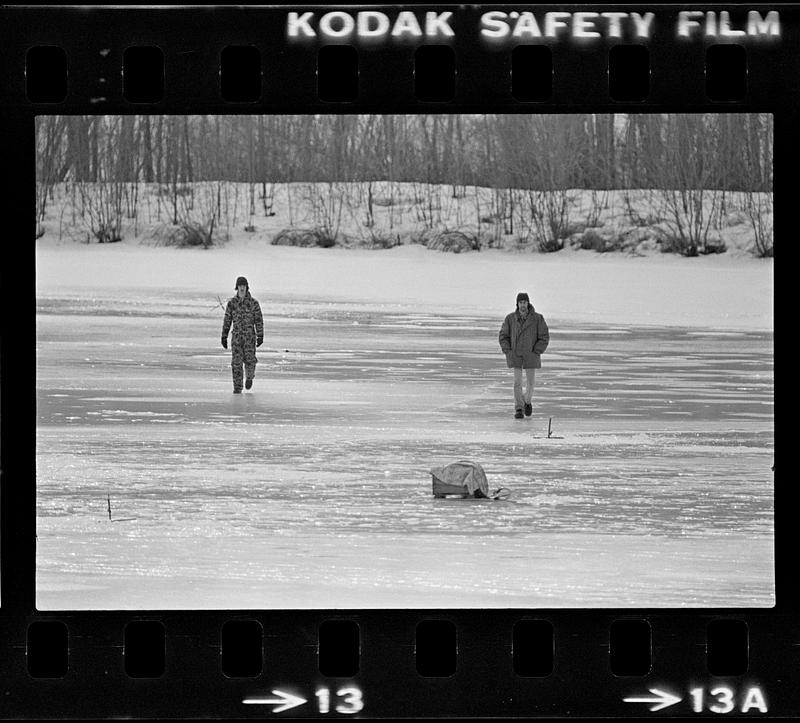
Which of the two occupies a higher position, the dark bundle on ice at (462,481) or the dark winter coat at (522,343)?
the dark winter coat at (522,343)

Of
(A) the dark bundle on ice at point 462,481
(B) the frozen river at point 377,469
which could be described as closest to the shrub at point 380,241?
(B) the frozen river at point 377,469

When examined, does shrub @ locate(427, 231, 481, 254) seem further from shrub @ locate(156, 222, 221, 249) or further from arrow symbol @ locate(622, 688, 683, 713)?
arrow symbol @ locate(622, 688, 683, 713)

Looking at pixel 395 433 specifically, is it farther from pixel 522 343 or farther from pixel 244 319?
pixel 244 319

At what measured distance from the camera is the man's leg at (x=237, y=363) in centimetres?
770

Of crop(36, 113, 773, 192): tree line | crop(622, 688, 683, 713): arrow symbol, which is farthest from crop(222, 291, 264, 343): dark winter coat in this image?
crop(622, 688, 683, 713): arrow symbol

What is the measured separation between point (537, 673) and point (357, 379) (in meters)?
1.87

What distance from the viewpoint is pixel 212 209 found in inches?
320

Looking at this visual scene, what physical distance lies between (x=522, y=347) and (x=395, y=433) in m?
0.77

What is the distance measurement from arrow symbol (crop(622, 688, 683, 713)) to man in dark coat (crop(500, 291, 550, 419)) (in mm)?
1514

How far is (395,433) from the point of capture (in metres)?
7.73

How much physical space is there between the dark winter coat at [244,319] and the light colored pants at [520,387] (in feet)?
4.23

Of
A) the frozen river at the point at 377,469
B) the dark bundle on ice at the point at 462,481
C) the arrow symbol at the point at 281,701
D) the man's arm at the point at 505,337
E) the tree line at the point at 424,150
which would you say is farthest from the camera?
the man's arm at the point at 505,337

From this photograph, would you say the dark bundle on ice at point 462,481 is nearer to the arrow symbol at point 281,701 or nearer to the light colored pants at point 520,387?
the light colored pants at point 520,387

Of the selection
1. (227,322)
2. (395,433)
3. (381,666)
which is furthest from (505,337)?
(381,666)
